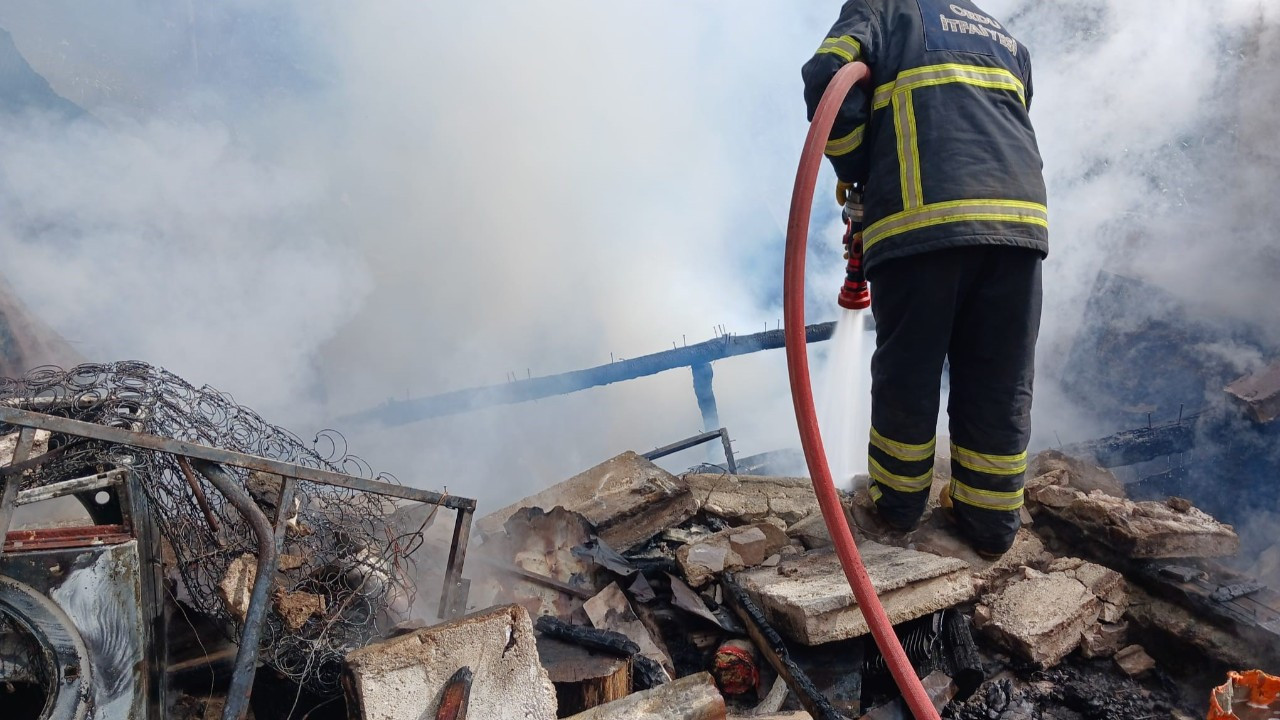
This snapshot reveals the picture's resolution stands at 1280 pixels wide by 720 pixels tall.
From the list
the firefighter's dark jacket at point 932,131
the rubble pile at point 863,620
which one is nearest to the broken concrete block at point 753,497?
the rubble pile at point 863,620

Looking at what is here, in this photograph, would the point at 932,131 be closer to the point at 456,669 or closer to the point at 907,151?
the point at 907,151

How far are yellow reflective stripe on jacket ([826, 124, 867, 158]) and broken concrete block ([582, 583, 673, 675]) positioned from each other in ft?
6.59

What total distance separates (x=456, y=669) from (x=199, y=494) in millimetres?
1035

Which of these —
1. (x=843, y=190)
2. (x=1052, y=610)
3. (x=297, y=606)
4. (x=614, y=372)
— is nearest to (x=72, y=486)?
(x=297, y=606)

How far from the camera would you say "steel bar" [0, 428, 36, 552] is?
167 cm

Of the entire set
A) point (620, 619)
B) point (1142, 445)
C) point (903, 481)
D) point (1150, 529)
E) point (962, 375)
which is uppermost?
point (1142, 445)

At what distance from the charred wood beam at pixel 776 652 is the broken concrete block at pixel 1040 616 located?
81 cm

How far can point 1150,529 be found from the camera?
9.99ft

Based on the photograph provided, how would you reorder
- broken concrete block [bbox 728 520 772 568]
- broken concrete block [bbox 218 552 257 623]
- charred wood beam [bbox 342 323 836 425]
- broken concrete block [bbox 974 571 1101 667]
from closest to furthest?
broken concrete block [bbox 218 552 257 623], broken concrete block [bbox 974 571 1101 667], broken concrete block [bbox 728 520 772 568], charred wood beam [bbox 342 323 836 425]

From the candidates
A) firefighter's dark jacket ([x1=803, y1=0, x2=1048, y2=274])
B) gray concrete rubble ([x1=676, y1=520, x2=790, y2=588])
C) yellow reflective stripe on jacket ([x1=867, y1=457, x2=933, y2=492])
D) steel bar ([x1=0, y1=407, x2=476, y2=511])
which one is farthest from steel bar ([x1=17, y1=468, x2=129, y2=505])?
yellow reflective stripe on jacket ([x1=867, y1=457, x2=933, y2=492])

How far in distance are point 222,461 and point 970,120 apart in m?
2.72

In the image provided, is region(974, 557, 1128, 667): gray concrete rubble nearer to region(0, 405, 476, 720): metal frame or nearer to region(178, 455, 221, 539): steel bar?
region(0, 405, 476, 720): metal frame

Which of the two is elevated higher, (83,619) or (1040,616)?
(1040,616)

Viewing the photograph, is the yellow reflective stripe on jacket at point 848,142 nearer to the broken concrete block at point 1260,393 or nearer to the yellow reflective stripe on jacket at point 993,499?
the yellow reflective stripe on jacket at point 993,499
